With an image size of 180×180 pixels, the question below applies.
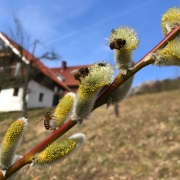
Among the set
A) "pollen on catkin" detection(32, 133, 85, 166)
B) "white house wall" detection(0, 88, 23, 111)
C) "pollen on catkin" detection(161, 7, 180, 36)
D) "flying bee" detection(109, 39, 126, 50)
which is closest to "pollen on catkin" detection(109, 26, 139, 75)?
"flying bee" detection(109, 39, 126, 50)

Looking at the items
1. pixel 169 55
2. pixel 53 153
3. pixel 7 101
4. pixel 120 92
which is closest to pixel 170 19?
pixel 169 55

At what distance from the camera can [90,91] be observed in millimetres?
808

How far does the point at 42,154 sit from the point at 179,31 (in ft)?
1.70

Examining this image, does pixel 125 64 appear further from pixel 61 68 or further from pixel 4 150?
pixel 61 68

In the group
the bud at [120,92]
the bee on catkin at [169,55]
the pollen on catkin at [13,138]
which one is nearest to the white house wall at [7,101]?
the pollen on catkin at [13,138]

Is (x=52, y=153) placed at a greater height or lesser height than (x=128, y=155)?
greater

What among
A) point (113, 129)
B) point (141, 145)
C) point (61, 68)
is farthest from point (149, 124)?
point (61, 68)

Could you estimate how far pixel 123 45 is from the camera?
847 millimetres

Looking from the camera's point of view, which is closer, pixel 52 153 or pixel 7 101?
pixel 52 153

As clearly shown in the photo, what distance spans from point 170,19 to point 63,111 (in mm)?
434

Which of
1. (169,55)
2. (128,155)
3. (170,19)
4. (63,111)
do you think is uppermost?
(170,19)

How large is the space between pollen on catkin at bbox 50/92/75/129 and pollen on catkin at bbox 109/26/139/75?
0.19m

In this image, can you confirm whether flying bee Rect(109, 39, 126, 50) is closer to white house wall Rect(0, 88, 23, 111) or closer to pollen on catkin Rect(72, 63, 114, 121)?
pollen on catkin Rect(72, 63, 114, 121)

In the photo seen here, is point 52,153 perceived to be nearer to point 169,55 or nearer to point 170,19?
point 169,55
